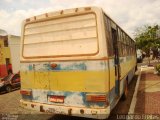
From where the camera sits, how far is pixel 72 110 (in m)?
6.86

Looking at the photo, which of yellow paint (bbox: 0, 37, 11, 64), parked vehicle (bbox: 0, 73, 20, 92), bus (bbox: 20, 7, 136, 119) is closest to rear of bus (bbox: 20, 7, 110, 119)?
bus (bbox: 20, 7, 136, 119)

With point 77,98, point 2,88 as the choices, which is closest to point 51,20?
point 77,98

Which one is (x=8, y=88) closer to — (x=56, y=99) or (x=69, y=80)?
(x=56, y=99)

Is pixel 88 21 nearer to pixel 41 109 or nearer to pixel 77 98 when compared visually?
pixel 77 98

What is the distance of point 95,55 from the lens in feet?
21.6

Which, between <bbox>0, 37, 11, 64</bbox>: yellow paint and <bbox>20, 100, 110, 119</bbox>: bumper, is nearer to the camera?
Answer: <bbox>20, 100, 110, 119</bbox>: bumper

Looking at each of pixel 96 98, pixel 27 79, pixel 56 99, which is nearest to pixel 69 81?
pixel 56 99

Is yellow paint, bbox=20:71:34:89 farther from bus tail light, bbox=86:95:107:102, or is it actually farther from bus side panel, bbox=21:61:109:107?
bus tail light, bbox=86:95:107:102

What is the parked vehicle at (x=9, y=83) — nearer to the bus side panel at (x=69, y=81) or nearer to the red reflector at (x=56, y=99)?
the bus side panel at (x=69, y=81)

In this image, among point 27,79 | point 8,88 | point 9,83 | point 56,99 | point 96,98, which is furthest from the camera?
point 9,83

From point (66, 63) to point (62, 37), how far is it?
77 centimetres

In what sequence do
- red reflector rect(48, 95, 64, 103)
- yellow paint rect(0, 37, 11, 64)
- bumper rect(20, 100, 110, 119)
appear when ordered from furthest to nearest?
yellow paint rect(0, 37, 11, 64) < red reflector rect(48, 95, 64, 103) < bumper rect(20, 100, 110, 119)

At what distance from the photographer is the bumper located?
6.48 metres

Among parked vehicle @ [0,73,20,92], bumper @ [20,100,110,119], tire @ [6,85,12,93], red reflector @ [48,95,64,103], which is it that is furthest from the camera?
tire @ [6,85,12,93]
